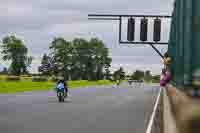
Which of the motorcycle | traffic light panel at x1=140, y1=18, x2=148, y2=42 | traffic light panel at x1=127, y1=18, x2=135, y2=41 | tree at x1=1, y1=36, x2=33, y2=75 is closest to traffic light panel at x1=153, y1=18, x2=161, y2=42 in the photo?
traffic light panel at x1=140, y1=18, x2=148, y2=42

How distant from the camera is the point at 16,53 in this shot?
193 m

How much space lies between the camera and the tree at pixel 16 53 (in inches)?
7525

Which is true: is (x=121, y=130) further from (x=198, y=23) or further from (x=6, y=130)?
(x=198, y=23)

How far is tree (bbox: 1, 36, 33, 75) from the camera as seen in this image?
191 m

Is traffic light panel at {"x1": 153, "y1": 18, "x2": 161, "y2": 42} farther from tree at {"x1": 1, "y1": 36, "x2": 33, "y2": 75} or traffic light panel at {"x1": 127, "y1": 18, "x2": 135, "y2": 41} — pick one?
tree at {"x1": 1, "y1": 36, "x2": 33, "y2": 75}

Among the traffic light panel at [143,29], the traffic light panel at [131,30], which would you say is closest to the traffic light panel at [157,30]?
the traffic light panel at [143,29]

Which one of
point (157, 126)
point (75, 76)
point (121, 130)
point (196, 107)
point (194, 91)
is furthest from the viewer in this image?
point (75, 76)

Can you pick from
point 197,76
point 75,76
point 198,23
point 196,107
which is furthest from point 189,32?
point 75,76

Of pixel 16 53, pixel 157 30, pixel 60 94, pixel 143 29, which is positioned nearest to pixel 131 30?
pixel 143 29

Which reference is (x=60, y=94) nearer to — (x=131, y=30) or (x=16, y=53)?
(x=131, y=30)

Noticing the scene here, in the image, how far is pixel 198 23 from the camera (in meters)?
6.00

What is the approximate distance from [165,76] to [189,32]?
41.2 feet

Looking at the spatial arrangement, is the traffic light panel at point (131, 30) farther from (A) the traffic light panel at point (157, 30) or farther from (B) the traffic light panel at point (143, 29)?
(A) the traffic light panel at point (157, 30)

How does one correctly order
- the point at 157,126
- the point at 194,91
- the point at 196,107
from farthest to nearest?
1. the point at 157,126
2. the point at 194,91
3. the point at 196,107
